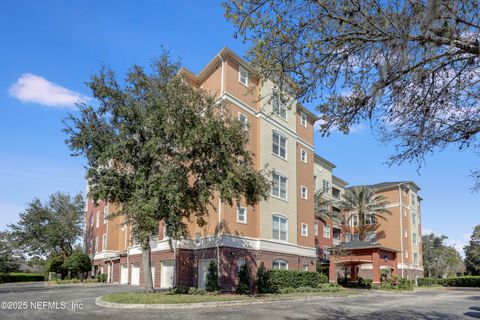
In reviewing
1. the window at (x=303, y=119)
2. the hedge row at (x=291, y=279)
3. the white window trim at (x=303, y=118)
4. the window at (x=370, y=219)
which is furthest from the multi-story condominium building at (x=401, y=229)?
the hedge row at (x=291, y=279)

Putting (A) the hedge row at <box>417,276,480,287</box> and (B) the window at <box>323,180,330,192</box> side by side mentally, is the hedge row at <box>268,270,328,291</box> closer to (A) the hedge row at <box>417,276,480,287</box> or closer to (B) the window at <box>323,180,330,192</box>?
(B) the window at <box>323,180,330,192</box>

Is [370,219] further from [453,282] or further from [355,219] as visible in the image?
[453,282]

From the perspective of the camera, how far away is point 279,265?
99.0 ft

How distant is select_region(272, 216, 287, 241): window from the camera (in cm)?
3027

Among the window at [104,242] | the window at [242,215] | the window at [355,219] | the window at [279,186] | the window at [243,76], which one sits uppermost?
the window at [243,76]

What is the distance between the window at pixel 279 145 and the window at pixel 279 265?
8178 millimetres

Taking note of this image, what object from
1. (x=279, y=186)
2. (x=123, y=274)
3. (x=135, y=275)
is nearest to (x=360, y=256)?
(x=279, y=186)

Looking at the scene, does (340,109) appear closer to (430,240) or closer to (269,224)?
(269,224)

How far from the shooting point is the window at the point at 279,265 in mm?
29556

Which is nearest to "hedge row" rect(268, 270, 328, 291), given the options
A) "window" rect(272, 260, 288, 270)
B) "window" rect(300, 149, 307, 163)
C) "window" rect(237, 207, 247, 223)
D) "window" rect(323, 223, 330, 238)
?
"window" rect(272, 260, 288, 270)

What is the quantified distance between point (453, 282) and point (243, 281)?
4112 centimetres

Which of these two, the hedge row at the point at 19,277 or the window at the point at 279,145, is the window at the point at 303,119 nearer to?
the window at the point at 279,145

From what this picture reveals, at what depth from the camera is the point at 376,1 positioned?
6.66 m

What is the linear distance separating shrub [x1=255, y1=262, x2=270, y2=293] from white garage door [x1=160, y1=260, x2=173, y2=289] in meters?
6.73
